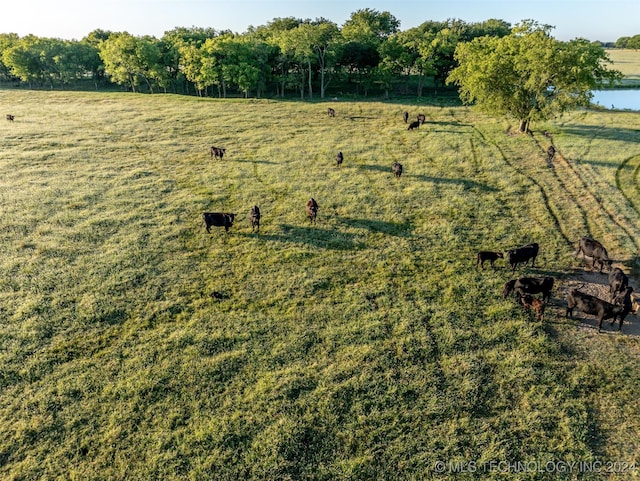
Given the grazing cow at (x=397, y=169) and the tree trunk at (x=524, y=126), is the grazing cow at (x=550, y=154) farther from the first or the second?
the grazing cow at (x=397, y=169)

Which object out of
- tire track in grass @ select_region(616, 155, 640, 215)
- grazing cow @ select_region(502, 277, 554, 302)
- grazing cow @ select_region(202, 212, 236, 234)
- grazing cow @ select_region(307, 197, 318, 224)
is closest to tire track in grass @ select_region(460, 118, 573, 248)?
tire track in grass @ select_region(616, 155, 640, 215)

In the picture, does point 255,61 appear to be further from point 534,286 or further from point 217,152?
point 534,286

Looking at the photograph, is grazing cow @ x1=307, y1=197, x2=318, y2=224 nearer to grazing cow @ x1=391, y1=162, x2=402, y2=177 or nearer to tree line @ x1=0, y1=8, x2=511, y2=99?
grazing cow @ x1=391, y1=162, x2=402, y2=177

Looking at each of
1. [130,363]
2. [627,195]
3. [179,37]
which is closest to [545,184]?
[627,195]

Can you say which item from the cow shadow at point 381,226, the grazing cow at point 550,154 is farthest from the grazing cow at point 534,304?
the grazing cow at point 550,154

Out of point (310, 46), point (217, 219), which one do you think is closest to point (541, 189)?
point (217, 219)
